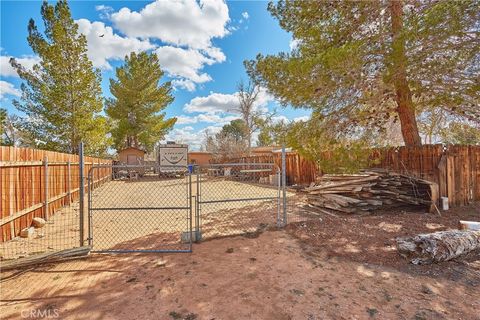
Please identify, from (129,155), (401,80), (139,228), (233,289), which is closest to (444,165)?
(401,80)

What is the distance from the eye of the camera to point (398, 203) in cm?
714

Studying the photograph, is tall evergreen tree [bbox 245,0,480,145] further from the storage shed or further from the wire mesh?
the storage shed

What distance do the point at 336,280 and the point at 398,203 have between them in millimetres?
4933

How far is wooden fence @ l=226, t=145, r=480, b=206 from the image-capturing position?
7109 mm

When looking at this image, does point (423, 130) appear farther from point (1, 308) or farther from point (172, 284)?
point (1, 308)

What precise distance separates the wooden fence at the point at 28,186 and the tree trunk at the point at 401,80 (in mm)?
8219

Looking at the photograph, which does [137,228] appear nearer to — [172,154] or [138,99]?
[172,154]

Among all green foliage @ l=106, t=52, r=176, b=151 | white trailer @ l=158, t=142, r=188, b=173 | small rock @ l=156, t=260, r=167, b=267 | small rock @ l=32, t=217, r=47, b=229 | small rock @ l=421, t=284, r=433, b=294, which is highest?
green foliage @ l=106, t=52, r=176, b=151

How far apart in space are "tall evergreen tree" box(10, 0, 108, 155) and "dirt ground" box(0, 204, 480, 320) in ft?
42.9

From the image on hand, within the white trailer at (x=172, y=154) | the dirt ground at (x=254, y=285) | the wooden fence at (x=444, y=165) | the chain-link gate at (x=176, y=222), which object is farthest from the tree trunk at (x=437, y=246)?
the white trailer at (x=172, y=154)

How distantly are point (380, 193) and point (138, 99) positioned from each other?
71.1 ft

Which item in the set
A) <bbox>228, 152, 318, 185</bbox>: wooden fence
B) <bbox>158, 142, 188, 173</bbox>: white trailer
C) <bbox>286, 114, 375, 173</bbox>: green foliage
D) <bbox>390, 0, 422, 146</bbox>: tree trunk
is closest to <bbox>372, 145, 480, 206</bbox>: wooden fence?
<bbox>390, 0, 422, 146</bbox>: tree trunk

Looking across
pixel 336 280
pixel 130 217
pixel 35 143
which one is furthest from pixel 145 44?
pixel 336 280

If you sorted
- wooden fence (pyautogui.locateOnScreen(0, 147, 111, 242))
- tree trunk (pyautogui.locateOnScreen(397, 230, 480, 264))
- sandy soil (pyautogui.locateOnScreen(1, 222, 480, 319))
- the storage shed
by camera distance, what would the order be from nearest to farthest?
sandy soil (pyautogui.locateOnScreen(1, 222, 480, 319)) → tree trunk (pyautogui.locateOnScreen(397, 230, 480, 264)) → wooden fence (pyautogui.locateOnScreen(0, 147, 111, 242)) → the storage shed
